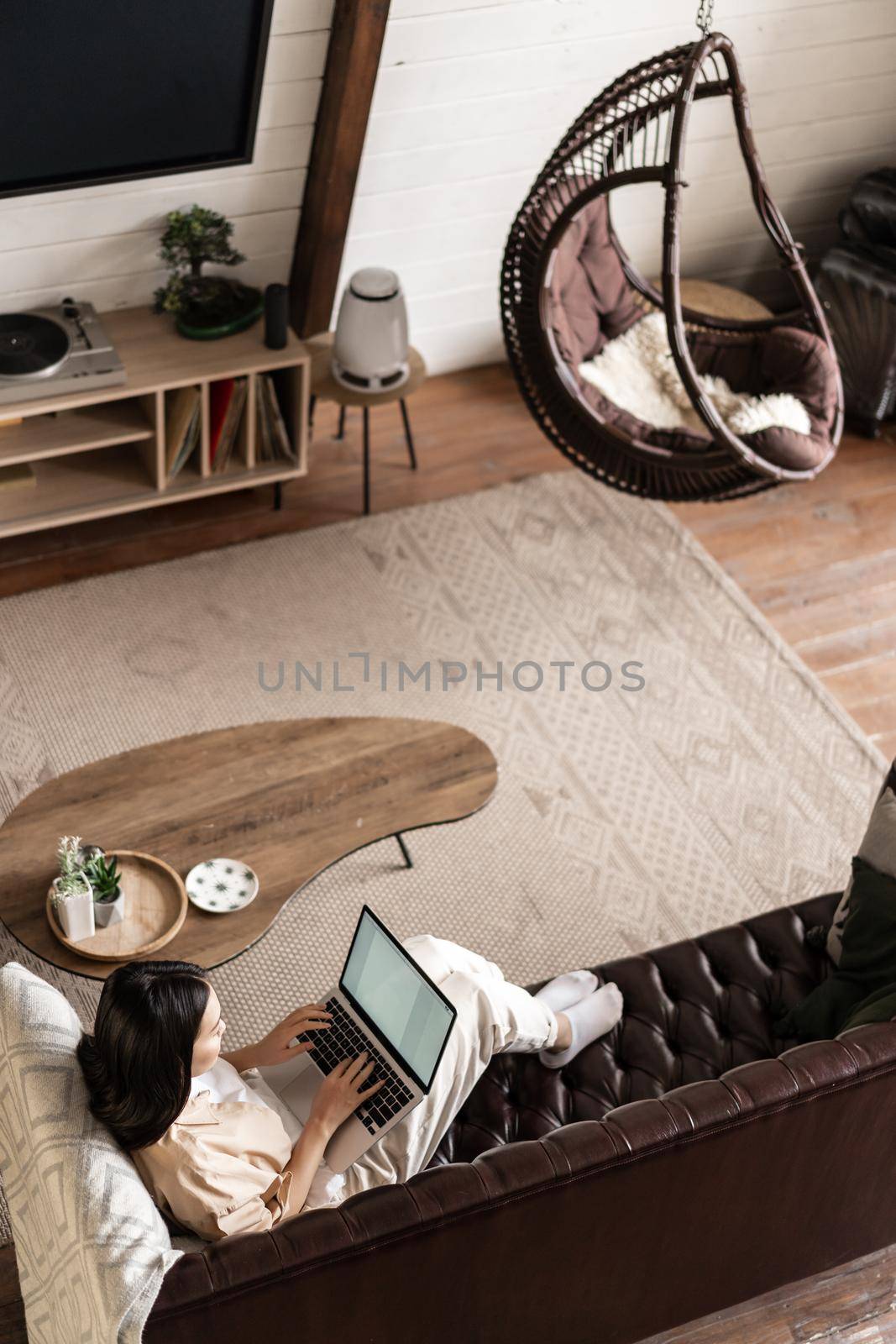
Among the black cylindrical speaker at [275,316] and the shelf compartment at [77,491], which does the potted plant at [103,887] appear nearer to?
Result: the shelf compartment at [77,491]

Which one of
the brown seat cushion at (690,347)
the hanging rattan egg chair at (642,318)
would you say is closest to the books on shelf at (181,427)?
the hanging rattan egg chair at (642,318)

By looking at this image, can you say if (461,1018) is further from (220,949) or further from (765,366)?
(765,366)

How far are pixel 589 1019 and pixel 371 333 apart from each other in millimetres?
2005

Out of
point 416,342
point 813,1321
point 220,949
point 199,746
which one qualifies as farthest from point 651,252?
point 813,1321

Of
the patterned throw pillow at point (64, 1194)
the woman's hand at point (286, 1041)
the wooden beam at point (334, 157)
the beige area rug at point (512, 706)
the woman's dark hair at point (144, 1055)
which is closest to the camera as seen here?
the patterned throw pillow at point (64, 1194)

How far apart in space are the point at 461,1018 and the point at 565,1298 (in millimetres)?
429

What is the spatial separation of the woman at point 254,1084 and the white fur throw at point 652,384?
1826mm

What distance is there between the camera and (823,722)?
140 inches

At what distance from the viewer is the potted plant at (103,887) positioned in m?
2.37

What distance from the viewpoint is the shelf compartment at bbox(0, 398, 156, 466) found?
3.47 metres

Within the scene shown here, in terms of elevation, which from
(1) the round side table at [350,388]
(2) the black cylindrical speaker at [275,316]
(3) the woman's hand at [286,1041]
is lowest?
(3) the woman's hand at [286,1041]

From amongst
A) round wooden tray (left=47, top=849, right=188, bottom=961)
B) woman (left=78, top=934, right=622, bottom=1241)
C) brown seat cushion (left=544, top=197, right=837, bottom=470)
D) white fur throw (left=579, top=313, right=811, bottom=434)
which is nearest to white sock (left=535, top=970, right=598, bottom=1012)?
woman (left=78, top=934, right=622, bottom=1241)

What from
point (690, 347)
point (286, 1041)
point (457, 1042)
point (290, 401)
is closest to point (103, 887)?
point (286, 1041)

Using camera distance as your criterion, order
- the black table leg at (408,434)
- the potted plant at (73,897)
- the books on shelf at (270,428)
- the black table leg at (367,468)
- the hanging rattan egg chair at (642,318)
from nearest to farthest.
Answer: the potted plant at (73,897) < the hanging rattan egg chair at (642,318) < the books on shelf at (270,428) < the black table leg at (367,468) < the black table leg at (408,434)
